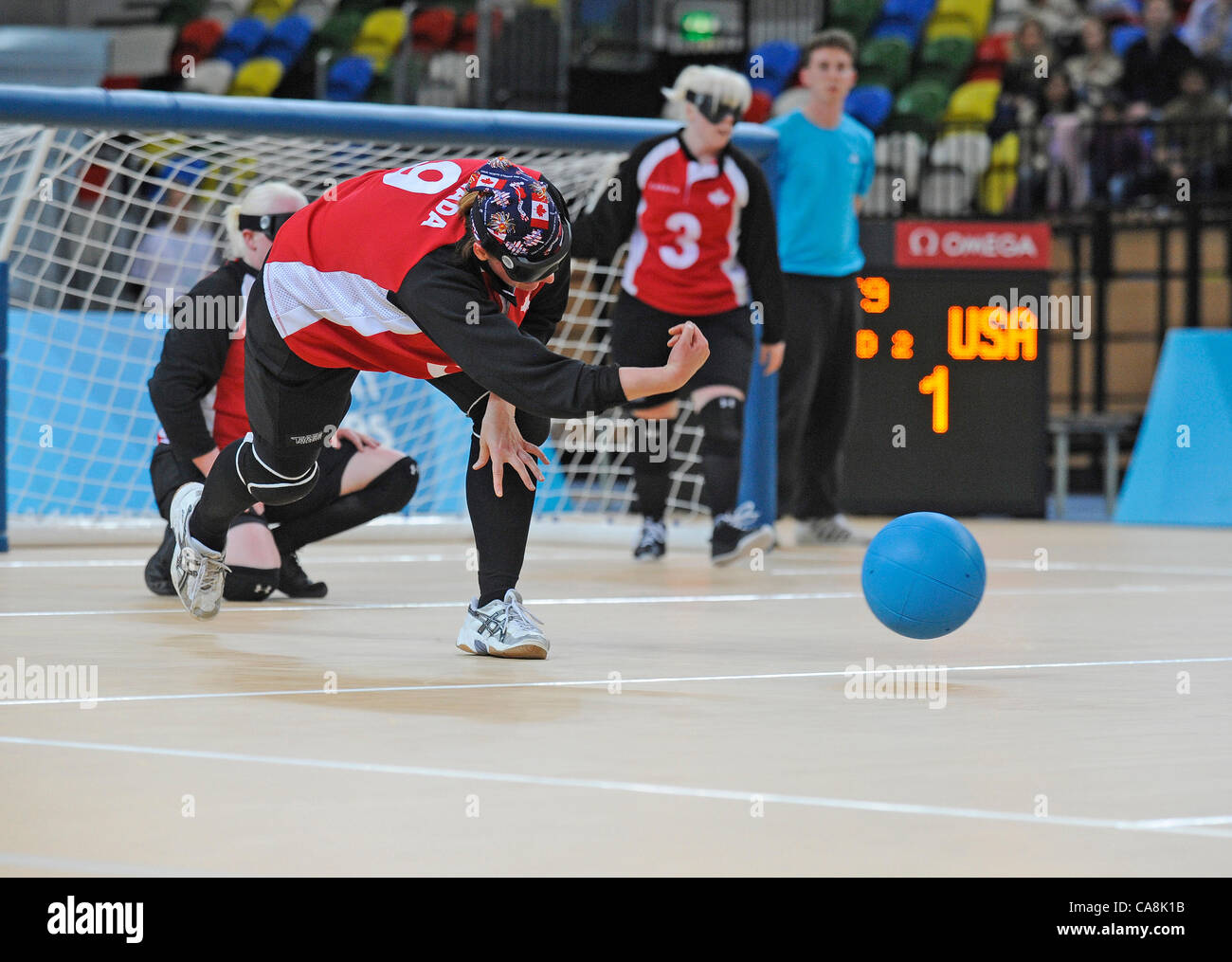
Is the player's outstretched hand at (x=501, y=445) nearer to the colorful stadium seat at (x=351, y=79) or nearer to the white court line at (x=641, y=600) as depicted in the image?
the white court line at (x=641, y=600)

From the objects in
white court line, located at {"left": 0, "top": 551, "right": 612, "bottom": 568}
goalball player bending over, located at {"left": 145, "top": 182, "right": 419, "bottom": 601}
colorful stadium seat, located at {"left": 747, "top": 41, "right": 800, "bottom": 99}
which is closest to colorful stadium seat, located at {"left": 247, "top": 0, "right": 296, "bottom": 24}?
colorful stadium seat, located at {"left": 747, "top": 41, "right": 800, "bottom": 99}

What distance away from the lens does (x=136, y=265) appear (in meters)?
8.73

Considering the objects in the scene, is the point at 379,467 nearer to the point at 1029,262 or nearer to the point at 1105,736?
the point at 1105,736

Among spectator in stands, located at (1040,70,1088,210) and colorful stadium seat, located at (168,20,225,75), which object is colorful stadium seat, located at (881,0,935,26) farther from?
colorful stadium seat, located at (168,20,225,75)

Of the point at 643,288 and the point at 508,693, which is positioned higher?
the point at 643,288

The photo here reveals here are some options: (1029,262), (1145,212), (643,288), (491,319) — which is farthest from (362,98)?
(491,319)

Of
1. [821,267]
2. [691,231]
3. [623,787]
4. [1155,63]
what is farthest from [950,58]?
[623,787]

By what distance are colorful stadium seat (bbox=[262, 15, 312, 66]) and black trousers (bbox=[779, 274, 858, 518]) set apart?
11.4 metres

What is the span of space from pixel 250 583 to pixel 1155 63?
11460 millimetres

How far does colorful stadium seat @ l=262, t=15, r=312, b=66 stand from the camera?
745 inches

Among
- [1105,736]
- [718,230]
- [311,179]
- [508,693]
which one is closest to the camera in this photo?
[1105,736]

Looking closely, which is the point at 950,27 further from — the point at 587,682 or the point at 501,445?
the point at 587,682
